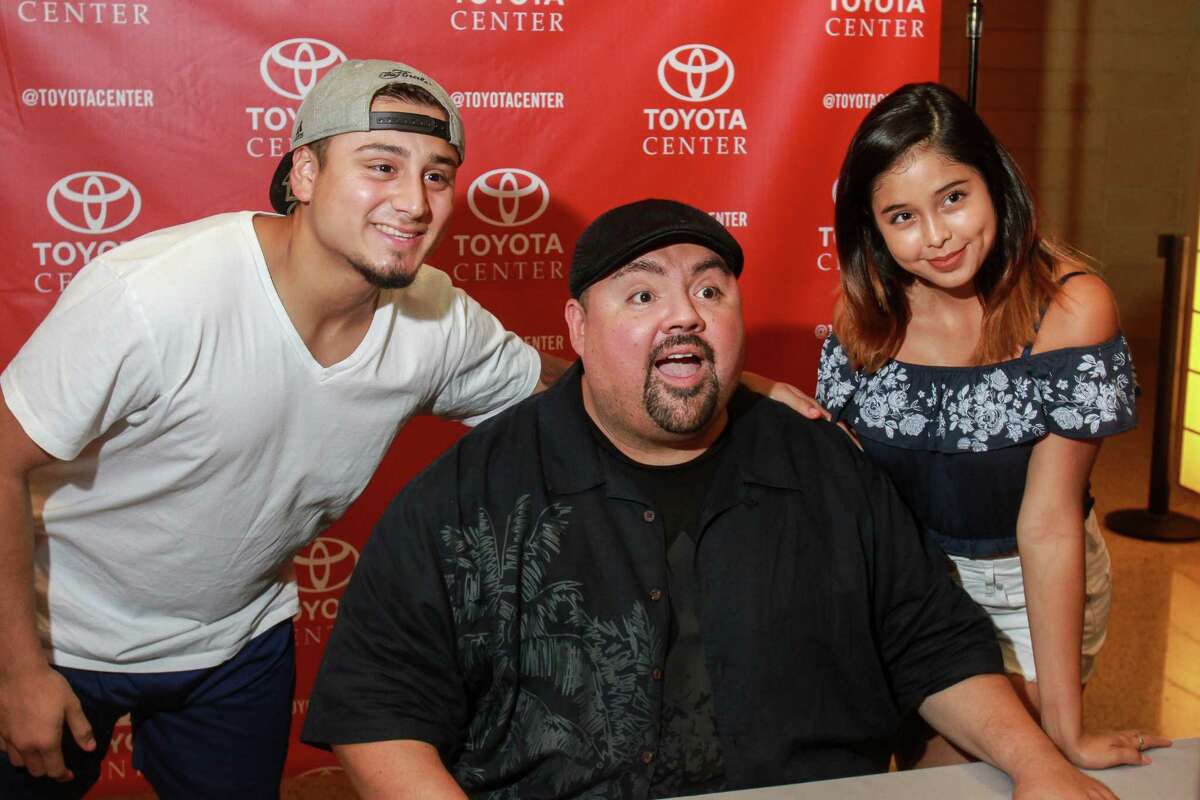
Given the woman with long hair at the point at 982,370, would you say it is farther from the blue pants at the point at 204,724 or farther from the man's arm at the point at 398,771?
the blue pants at the point at 204,724

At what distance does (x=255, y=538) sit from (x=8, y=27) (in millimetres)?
1400

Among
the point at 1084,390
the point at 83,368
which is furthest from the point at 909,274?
the point at 83,368

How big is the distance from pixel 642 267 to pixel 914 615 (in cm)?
65

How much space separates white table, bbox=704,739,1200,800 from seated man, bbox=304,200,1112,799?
0.08 metres

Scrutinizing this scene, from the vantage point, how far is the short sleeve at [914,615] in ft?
5.57

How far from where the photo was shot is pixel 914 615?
5.70 feet

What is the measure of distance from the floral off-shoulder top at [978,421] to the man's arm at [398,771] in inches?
35.4

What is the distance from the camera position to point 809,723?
168 cm

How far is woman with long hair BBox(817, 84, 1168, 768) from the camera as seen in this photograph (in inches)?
71.6

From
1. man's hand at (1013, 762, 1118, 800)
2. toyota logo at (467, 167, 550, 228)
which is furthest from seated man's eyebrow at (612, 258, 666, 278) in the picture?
toyota logo at (467, 167, 550, 228)

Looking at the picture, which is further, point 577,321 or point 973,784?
point 577,321

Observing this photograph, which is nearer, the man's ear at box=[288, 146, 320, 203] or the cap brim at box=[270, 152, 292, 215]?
the man's ear at box=[288, 146, 320, 203]

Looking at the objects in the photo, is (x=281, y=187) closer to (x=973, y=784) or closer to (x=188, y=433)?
(x=188, y=433)

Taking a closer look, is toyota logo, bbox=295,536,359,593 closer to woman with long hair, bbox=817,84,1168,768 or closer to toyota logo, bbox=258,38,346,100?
toyota logo, bbox=258,38,346,100
